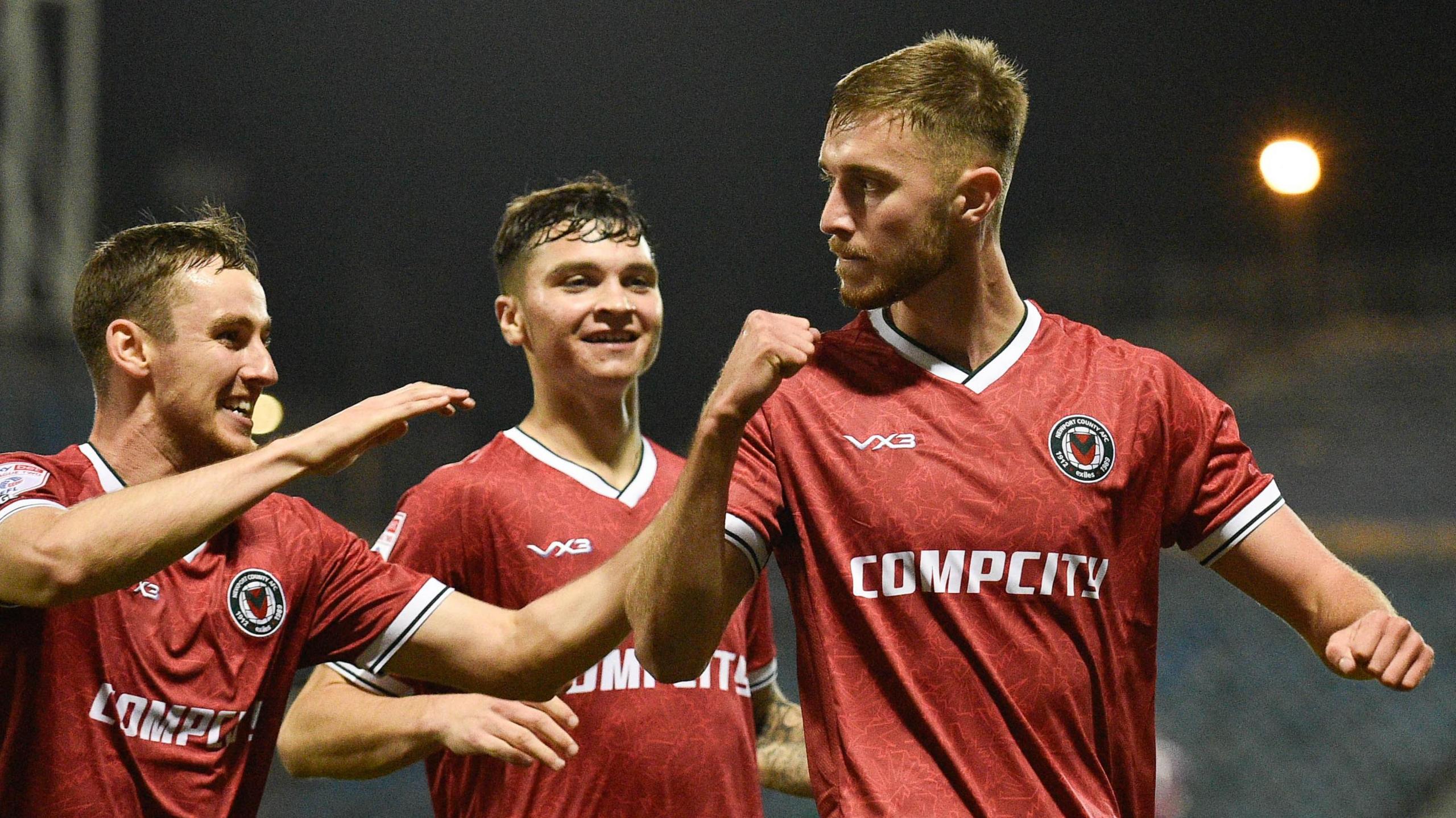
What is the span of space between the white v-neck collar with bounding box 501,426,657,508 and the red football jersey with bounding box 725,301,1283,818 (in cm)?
111

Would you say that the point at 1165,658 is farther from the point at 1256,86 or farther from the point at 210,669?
the point at 210,669

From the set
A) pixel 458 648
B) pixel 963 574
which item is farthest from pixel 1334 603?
pixel 458 648

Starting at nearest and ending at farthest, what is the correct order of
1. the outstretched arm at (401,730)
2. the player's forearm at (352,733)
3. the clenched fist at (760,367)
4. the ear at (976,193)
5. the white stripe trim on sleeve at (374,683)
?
the clenched fist at (760,367), the ear at (976,193), the outstretched arm at (401,730), the player's forearm at (352,733), the white stripe trim on sleeve at (374,683)

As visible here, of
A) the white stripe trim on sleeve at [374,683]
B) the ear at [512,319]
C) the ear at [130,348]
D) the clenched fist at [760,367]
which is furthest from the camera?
the ear at [512,319]

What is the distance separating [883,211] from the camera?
2.22 meters

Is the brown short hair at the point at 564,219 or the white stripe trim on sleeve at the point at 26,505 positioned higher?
the brown short hair at the point at 564,219

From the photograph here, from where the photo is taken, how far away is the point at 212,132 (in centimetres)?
1237

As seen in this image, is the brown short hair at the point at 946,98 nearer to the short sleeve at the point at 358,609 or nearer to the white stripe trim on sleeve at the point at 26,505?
the short sleeve at the point at 358,609

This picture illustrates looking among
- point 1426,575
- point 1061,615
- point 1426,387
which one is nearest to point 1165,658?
point 1426,575

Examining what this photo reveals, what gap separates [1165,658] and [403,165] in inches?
354

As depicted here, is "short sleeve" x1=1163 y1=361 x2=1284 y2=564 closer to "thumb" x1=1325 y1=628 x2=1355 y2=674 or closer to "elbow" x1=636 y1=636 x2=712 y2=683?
"thumb" x1=1325 y1=628 x2=1355 y2=674

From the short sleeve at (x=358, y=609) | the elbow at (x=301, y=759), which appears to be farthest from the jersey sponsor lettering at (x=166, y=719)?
the elbow at (x=301, y=759)

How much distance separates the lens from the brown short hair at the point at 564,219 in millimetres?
3531

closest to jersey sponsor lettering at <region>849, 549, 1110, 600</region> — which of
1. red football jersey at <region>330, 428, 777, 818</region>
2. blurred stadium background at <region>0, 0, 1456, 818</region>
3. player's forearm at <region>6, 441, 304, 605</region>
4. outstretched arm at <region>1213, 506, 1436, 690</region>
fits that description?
outstretched arm at <region>1213, 506, 1436, 690</region>
